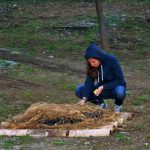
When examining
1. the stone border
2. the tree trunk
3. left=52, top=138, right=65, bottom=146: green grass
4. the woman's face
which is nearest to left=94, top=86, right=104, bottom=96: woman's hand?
the woman's face

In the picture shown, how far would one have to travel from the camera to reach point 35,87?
11.7m

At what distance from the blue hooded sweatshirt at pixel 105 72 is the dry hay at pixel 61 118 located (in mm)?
426

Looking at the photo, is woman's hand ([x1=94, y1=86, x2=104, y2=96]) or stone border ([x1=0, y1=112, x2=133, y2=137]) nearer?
stone border ([x1=0, y1=112, x2=133, y2=137])

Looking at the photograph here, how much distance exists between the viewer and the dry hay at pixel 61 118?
7.52m

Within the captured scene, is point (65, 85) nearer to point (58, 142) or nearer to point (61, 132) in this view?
point (61, 132)

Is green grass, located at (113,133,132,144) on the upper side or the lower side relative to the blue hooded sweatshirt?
lower

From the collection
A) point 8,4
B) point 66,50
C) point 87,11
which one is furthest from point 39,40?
point 8,4

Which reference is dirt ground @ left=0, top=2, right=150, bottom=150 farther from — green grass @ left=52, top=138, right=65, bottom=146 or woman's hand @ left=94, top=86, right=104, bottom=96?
woman's hand @ left=94, top=86, right=104, bottom=96

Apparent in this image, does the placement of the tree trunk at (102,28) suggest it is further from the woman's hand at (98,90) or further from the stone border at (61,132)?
the stone border at (61,132)

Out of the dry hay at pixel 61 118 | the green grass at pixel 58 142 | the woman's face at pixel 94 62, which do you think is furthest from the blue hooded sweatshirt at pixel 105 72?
the green grass at pixel 58 142

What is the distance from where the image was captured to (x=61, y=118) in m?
7.71

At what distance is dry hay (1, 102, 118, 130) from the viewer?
24.7 ft

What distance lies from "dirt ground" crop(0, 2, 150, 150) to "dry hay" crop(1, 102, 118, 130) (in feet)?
1.14

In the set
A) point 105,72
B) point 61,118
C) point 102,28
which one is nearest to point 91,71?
point 105,72
